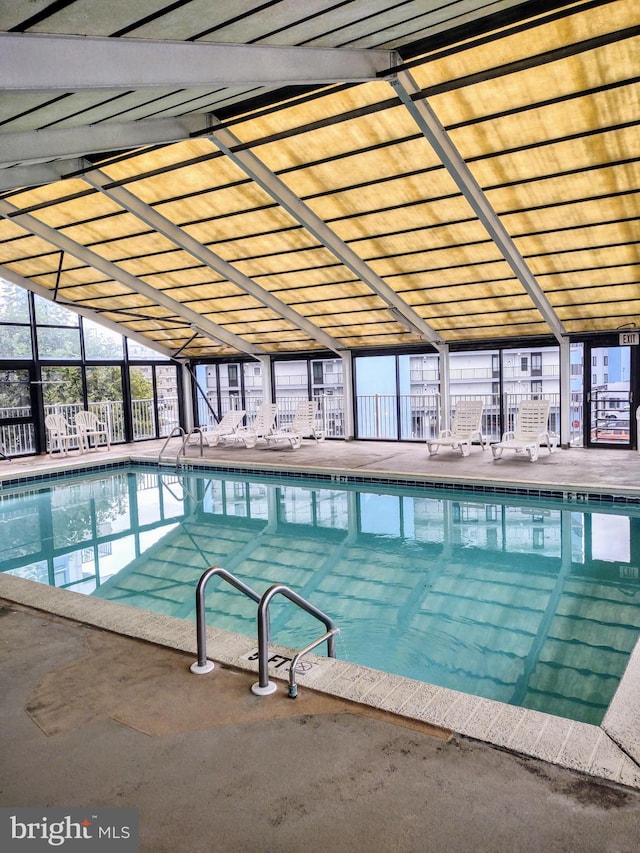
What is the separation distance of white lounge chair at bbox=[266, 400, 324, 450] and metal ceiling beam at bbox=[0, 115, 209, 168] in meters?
7.74

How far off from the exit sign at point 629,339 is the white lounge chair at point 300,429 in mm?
6635

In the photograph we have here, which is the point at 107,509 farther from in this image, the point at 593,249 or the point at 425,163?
the point at 593,249

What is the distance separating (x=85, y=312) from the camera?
563 inches

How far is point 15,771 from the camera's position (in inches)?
99.3

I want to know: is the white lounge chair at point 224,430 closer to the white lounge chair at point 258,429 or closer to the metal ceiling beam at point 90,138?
the white lounge chair at point 258,429

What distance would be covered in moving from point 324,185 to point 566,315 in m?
Answer: 5.28

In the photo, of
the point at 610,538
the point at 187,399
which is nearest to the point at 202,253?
the point at 187,399

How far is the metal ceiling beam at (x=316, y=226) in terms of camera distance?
761 centimetres

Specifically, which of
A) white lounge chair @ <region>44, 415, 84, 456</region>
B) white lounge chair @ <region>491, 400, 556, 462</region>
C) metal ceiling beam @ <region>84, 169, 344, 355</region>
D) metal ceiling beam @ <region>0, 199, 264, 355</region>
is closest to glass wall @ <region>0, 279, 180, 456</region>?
white lounge chair @ <region>44, 415, 84, 456</region>

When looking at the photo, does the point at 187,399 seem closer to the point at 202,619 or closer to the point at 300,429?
the point at 300,429

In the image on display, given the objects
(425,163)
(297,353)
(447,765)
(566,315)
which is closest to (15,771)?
(447,765)

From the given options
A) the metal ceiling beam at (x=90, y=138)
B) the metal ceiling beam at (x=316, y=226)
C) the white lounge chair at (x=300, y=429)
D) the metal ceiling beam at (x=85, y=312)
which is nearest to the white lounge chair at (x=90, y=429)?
the metal ceiling beam at (x=85, y=312)

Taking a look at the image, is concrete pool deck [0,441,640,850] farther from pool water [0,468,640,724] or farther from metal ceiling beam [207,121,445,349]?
metal ceiling beam [207,121,445,349]

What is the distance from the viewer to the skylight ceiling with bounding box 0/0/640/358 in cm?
477
